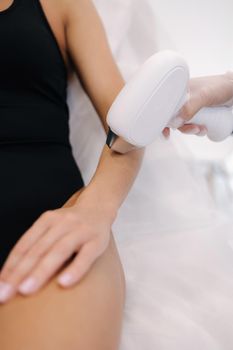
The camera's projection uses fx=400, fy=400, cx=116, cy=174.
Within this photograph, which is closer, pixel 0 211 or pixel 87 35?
pixel 0 211

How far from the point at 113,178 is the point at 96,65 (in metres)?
0.28

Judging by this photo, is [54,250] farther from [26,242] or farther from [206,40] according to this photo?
[206,40]

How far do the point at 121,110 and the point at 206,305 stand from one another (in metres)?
0.38

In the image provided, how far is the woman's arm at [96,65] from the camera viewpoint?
71 cm

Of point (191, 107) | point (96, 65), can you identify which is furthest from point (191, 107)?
point (96, 65)

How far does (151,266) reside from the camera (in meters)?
0.79

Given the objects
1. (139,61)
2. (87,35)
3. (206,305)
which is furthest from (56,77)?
(206,305)

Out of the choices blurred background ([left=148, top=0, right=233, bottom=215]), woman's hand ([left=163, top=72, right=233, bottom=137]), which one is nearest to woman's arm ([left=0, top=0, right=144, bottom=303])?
woman's hand ([left=163, top=72, right=233, bottom=137])

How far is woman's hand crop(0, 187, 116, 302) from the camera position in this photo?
1.62 feet

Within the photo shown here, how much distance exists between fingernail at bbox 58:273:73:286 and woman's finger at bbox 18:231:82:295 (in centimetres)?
1

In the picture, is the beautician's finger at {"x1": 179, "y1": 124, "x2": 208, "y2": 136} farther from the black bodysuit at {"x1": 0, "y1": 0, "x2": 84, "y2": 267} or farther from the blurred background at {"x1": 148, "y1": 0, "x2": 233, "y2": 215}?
the blurred background at {"x1": 148, "y1": 0, "x2": 233, "y2": 215}

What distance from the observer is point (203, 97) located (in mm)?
709

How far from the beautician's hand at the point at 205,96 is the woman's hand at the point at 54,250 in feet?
0.81

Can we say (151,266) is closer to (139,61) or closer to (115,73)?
(115,73)
